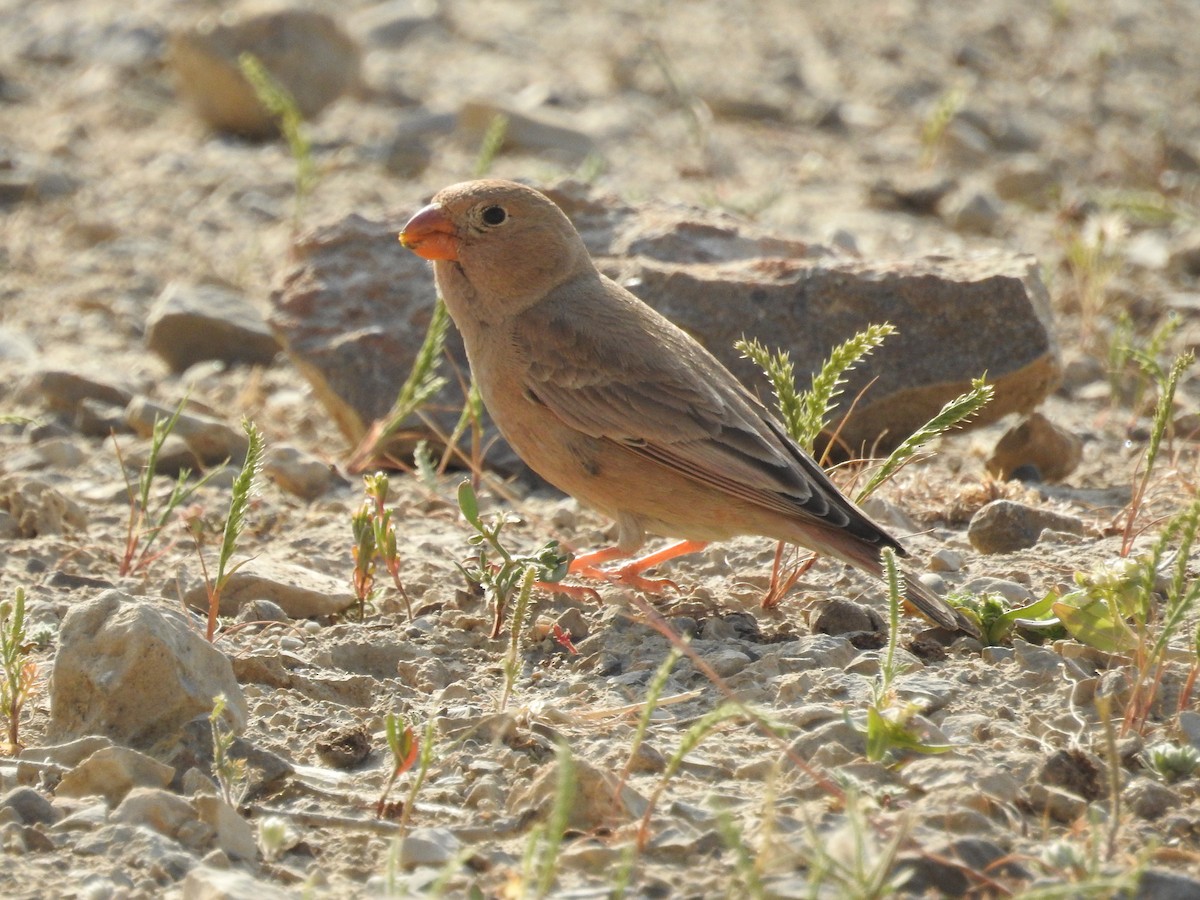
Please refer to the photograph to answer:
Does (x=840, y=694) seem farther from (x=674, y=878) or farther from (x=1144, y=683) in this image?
(x=674, y=878)

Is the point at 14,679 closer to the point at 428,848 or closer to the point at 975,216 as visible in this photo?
the point at 428,848

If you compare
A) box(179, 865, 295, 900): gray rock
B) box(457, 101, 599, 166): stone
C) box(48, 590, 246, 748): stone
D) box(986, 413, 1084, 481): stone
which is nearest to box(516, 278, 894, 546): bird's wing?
box(986, 413, 1084, 481): stone

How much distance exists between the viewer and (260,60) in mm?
10180

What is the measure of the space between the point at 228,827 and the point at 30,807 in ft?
1.43

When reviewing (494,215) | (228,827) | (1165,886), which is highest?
(494,215)

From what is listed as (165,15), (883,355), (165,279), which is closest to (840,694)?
(883,355)

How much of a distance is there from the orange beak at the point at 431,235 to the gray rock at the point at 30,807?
2402 mm

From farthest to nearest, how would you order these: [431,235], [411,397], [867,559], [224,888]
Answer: [411,397] < [431,235] < [867,559] < [224,888]

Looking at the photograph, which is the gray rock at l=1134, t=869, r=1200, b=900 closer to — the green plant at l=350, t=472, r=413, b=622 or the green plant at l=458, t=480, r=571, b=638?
the green plant at l=458, t=480, r=571, b=638

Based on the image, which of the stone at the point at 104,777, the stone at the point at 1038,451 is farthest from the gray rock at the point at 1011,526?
the stone at the point at 104,777

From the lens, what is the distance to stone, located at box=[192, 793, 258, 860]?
3230 millimetres

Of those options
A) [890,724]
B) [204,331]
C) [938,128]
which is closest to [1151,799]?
[890,724]

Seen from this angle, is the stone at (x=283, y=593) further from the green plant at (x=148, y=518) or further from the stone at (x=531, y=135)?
the stone at (x=531, y=135)

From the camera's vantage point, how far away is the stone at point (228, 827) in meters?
3.23
